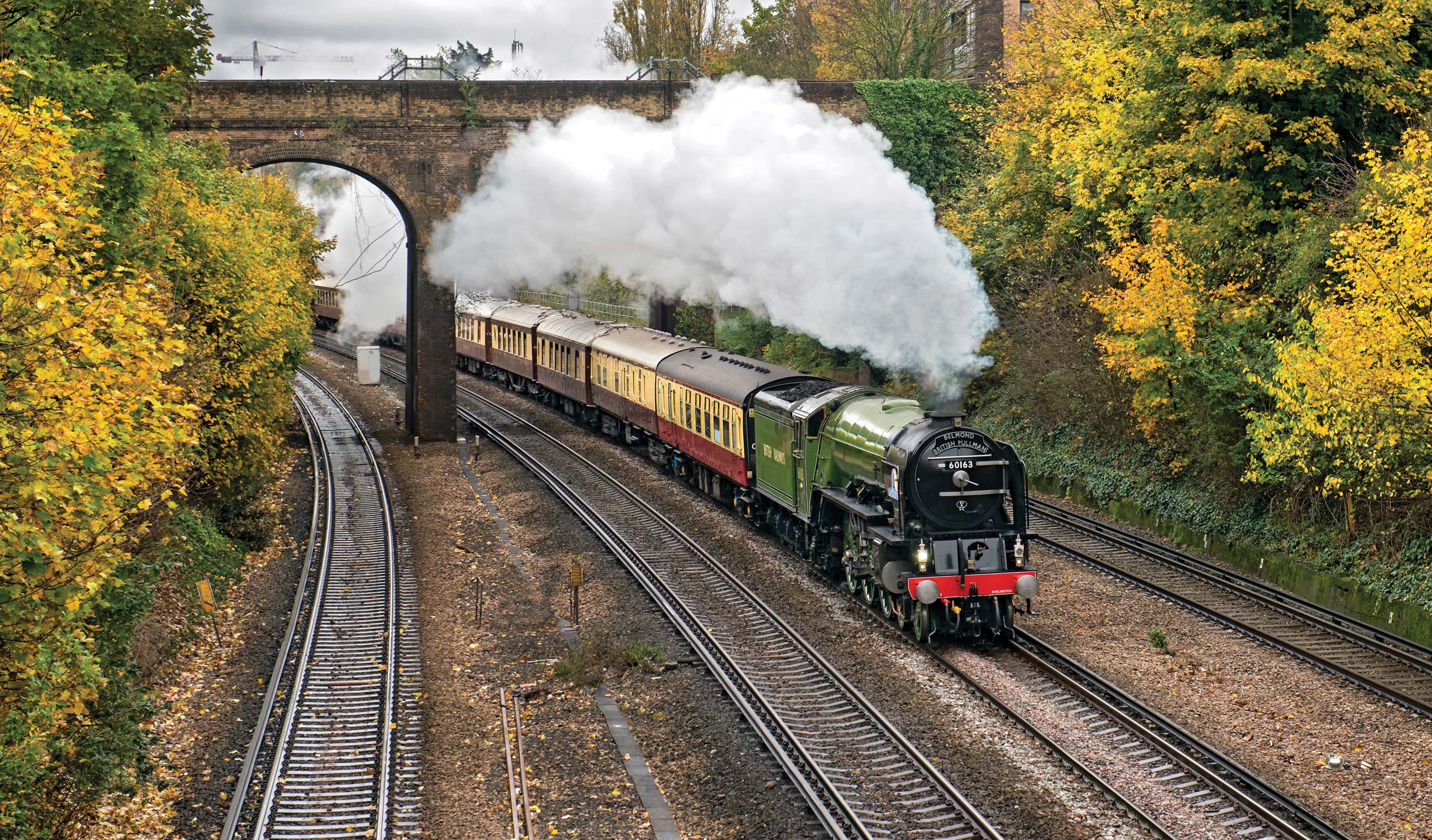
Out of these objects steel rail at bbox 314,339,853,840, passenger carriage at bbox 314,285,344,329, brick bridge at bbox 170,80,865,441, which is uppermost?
brick bridge at bbox 170,80,865,441

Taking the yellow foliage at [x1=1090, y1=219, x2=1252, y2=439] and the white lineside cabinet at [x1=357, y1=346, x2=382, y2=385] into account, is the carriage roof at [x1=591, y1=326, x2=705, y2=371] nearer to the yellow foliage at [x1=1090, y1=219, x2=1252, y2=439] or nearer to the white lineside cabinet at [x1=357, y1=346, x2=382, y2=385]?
the yellow foliage at [x1=1090, y1=219, x2=1252, y2=439]

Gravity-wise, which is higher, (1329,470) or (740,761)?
(1329,470)

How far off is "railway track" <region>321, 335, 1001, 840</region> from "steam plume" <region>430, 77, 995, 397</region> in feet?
15.1

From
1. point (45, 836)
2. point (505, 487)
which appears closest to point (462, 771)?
point (45, 836)

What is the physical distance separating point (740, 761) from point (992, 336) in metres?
19.4

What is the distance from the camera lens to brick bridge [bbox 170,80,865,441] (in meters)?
31.2

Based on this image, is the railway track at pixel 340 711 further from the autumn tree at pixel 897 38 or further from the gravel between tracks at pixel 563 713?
the autumn tree at pixel 897 38

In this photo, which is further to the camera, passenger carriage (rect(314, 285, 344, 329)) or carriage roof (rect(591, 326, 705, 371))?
passenger carriage (rect(314, 285, 344, 329))

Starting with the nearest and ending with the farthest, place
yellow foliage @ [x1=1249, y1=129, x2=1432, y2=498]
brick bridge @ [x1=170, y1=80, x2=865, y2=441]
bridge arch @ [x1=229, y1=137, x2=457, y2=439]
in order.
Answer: yellow foliage @ [x1=1249, y1=129, x2=1432, y2=498]
brick bridge @ [x1=170, y1=80, x2=865, y2=441]
bridge arch @ [x1=229, y1=137, x2=457, y2=439]

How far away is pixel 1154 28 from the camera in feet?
70.5

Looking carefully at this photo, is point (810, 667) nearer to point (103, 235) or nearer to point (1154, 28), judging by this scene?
point (103, 235)

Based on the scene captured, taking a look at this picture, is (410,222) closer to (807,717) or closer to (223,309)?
(223,309)

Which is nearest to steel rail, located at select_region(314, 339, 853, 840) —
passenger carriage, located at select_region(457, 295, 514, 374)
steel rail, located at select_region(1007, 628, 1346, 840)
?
steel rail, located at select_region(1007, 628, 1346, 840)

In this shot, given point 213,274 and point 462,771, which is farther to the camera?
point 213,274
